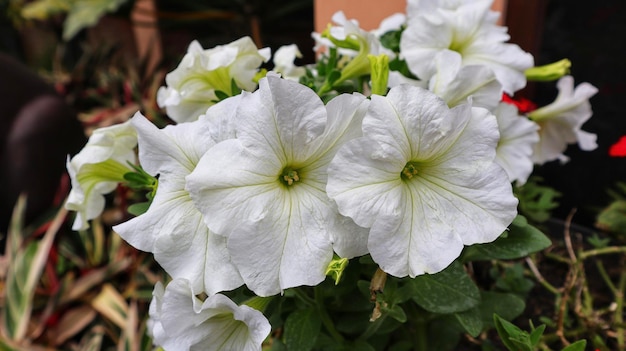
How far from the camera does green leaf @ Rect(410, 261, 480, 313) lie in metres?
0.48

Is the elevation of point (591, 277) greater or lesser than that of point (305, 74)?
lesser

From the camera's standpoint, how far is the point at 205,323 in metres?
0.42

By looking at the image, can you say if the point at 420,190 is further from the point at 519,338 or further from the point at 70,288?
the point at 70,288

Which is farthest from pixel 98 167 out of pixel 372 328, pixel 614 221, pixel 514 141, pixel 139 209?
pixel 614 221

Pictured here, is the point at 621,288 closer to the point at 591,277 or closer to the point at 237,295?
the point at 591,277

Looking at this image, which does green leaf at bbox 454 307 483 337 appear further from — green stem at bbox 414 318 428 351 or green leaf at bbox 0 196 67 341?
green leaf at bbox 0 196 67 341

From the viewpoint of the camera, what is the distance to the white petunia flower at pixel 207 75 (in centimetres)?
52

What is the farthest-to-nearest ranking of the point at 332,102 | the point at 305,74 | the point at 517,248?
the point at 305,74 → the point at 517,248 → the point at 332,102

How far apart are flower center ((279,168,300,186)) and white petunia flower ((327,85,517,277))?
1.6 inches

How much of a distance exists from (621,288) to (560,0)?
19.5 inches

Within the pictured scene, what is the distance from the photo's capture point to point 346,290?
51cm

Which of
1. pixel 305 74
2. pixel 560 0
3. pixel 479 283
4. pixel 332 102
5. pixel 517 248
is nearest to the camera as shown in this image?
pixel 332 102

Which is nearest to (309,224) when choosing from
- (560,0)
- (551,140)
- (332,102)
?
(332,102)

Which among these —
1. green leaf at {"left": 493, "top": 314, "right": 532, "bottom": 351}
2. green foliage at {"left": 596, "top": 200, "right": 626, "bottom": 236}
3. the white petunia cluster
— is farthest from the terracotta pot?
green leaf at {"left": 493, "top": 314, "right": 532, "bottom": 351}
